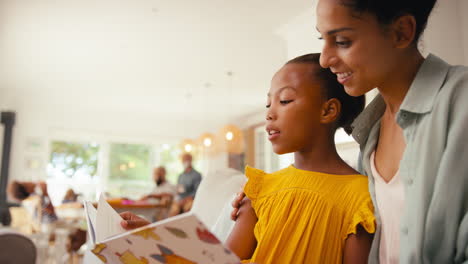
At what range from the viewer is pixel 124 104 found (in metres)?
8.45

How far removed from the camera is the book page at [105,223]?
0.77 meters

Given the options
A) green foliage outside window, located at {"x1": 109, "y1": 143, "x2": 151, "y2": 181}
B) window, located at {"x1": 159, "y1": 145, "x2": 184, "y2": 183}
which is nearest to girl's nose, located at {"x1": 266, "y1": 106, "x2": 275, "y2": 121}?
green foliage outside window, located at {"x1": 109, "y1": 143, "x2": 151, "y2": 181}

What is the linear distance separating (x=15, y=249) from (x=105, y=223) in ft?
3.22

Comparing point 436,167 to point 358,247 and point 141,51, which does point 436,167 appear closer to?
point 358,247

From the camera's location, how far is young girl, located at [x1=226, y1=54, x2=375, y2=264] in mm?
787

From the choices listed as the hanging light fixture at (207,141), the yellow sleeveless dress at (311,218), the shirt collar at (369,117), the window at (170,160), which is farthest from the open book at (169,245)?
the window at (170,160)

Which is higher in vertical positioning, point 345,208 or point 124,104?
point 124,104

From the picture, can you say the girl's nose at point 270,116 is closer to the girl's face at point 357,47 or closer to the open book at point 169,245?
the girl's face at point 357,47

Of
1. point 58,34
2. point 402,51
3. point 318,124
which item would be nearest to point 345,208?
point 318,124

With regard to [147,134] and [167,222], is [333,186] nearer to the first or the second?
[167,222]

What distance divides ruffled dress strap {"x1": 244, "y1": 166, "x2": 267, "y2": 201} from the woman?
25 centimetres

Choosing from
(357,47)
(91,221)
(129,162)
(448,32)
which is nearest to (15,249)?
(91,221)

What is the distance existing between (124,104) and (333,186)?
8.08 metres

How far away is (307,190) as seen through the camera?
0.84 metres
